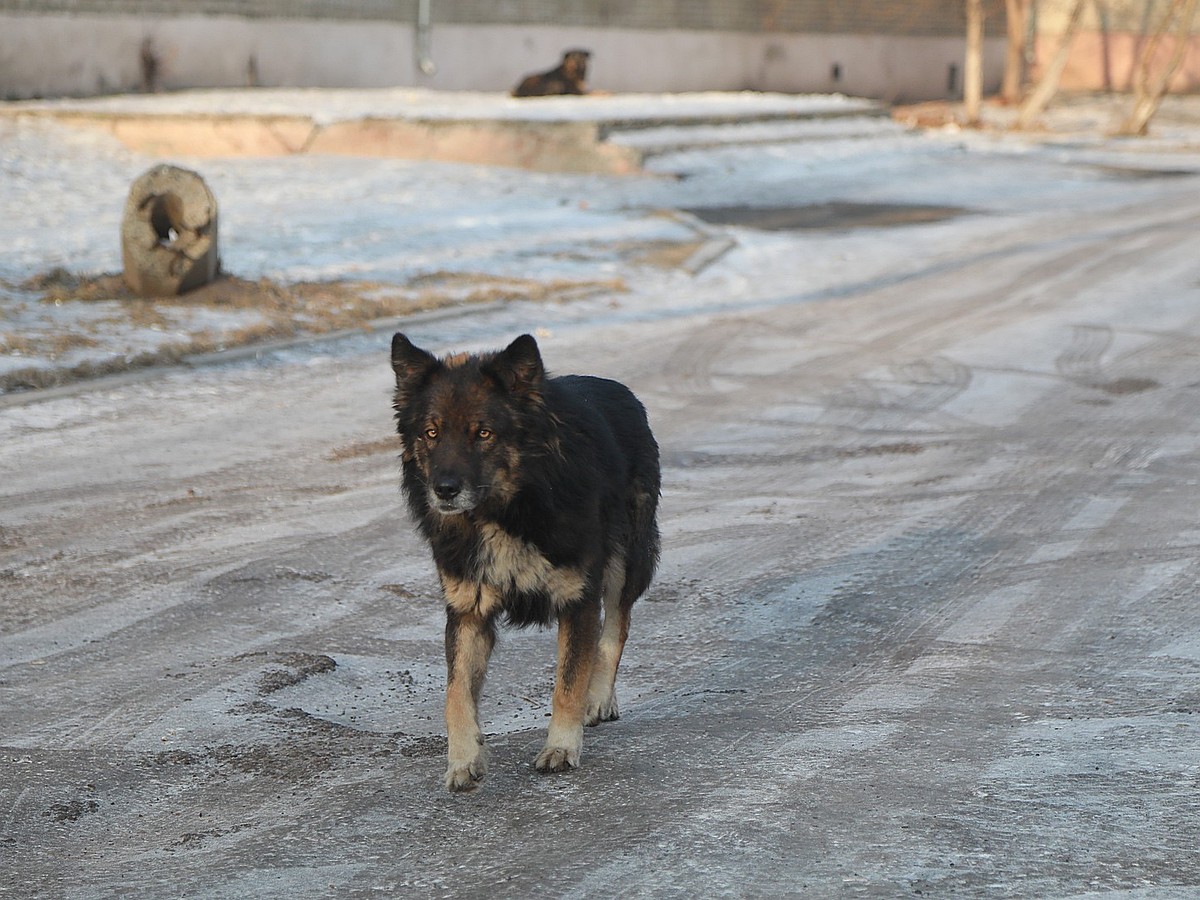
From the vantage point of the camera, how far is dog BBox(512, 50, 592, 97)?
104 feet

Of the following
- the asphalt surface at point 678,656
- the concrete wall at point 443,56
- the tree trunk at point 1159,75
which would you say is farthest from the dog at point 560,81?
the asphalt surface at point 678,656

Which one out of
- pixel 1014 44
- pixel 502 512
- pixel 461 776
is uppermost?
pixel 1014 44

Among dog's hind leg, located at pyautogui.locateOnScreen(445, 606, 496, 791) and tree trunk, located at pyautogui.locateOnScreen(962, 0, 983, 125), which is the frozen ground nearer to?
tree trunk, located at pyautogui.locateOnScreen(962, 0, 983, 125)

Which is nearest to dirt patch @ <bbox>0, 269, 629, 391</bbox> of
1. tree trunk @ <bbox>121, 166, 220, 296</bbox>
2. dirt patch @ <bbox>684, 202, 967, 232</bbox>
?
tree trunk @ <bbox>121, 166, 220, 296</bbox>

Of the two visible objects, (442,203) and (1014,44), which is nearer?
(442,203)

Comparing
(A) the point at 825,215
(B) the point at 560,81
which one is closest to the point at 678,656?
(A) the point at 825,215

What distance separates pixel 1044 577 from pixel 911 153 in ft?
80.8

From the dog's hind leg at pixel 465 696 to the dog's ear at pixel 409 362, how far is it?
784mm

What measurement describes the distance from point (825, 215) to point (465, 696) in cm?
1791

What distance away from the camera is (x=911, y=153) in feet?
101

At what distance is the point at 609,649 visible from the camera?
5688 mm

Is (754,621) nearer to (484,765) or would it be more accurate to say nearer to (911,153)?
(484,765)

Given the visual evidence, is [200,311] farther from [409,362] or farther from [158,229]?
[409,362]

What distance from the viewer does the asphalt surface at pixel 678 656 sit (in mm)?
4570
